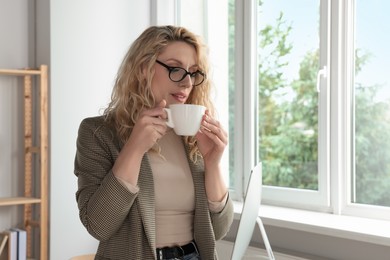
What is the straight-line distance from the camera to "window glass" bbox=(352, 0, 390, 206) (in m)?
2.26

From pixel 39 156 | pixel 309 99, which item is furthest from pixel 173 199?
pixel 39 156

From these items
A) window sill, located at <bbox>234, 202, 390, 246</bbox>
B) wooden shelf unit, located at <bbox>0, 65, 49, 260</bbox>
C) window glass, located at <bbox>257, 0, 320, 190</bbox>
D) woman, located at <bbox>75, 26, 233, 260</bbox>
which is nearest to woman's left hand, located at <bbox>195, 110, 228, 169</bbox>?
woman, located at <bbox>75, 26, 233, 260</bbox>

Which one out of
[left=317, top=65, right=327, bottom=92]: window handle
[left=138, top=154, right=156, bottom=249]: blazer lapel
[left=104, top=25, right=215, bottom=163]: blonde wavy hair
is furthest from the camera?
[left=317, top=65, right=327, bottom=92]: window handle

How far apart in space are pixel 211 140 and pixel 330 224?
0.99 m

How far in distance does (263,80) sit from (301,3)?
46 centimetres

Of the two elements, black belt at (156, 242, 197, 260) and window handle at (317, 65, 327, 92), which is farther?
window handle at (317, 65, 327, 92)

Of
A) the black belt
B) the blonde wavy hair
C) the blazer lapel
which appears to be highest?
the blonde wavy hair

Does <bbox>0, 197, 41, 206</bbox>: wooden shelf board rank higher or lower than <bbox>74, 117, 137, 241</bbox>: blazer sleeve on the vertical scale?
lower

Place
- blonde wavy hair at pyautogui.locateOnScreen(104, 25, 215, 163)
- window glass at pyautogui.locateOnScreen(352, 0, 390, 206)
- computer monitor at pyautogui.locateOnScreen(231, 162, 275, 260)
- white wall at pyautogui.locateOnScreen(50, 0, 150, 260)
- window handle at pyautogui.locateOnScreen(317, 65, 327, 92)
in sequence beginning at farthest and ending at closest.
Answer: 1. white wall at pyautogui.locateOnScreen(50, 0, 150, 260)
2. window handle at pyautogui.locateOnScreen(317, 65, 327, 92)
3. window glass at pyautogui.locateOnScreen(352, 0, 390, 206)
4. blonde wavy hair at pyautogui.locateOnScreen(104, 25, 215, 163)
5. computer monitor at pyautogui.locateOnScreen(231, 162, 275, 260)

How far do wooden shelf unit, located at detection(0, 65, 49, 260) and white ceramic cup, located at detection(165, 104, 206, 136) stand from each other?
1.77 meters

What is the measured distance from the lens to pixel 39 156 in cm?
288

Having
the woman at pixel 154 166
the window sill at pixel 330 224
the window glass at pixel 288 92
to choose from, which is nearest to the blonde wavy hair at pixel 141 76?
the woman at pixel 154 166

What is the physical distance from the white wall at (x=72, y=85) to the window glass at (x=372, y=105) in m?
1.49

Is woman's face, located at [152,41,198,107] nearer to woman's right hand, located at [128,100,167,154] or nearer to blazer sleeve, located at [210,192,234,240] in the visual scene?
woman's right hand, located at [128,100,167,154]
